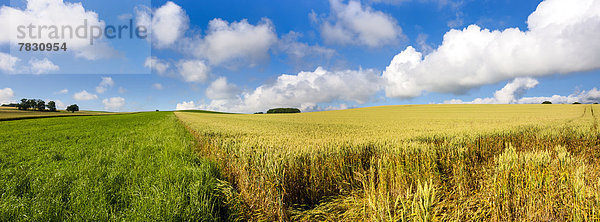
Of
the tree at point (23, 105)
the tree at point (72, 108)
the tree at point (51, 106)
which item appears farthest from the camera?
the tree at point (72, 108)

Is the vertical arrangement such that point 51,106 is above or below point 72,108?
above

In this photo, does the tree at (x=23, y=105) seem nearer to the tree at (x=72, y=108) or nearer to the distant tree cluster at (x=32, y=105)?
the distant tree cluster at (x=32, y=105)

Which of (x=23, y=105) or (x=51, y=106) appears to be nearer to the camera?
→ (x=23, y=105)

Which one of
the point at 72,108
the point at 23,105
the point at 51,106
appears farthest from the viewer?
the point at 72,108

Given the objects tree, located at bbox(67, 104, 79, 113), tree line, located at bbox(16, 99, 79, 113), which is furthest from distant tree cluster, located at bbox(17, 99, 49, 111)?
tree, located at bbox(67, 104, 79, 113)

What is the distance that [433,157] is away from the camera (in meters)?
5.17

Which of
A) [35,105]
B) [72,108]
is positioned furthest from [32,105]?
[72,108]

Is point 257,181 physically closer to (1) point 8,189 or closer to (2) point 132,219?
(2) point 132,219

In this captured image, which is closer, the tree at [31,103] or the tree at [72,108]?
the tree at [31,103]

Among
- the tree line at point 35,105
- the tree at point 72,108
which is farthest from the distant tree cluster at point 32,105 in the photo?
the tree at point 72,108

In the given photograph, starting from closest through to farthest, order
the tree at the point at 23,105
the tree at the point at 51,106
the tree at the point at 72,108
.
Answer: the tree at the point at 23,105, the tree at the point at 51,106, the tree at the point at 72,108

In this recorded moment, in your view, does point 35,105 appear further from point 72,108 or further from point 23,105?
point 72,108

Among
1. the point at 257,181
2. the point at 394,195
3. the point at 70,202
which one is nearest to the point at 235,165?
the point at 257,181

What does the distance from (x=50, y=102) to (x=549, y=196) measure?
4879 inches
